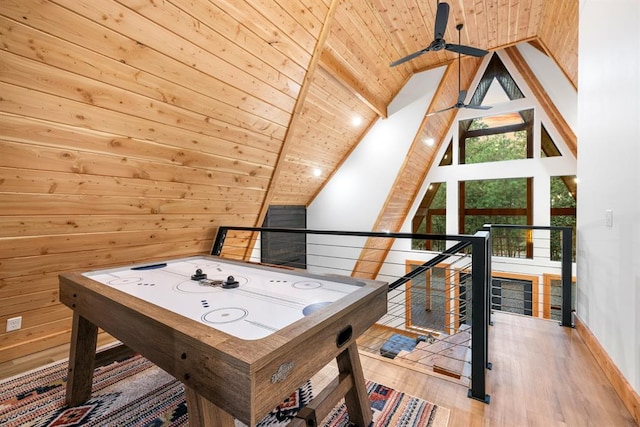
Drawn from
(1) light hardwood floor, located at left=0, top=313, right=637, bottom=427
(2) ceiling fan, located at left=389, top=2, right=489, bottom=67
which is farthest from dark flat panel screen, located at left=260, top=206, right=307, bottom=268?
(2) ceiling fan, located at left=389, top=2, right=489, bottom=67

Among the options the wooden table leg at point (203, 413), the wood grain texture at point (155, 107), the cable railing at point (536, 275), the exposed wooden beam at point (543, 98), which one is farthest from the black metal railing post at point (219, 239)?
the exposed wooden beam at point (543, 98)

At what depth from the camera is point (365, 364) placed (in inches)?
79.5

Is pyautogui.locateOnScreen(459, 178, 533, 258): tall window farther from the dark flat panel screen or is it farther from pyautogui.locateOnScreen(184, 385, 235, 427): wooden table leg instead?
pyautogui.locateOnScreen(184, 385, 235, 427): wooden table leg

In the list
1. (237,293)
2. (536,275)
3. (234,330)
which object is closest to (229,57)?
(237,293)

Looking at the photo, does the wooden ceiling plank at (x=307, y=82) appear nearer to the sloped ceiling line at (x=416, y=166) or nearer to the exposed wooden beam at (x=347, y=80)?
the exposed wooden beam at (x=347, y=80)

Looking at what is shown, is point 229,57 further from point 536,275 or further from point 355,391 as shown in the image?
point 536,275

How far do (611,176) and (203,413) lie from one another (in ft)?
8.27

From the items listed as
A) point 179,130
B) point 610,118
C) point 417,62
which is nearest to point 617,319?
point 610,118

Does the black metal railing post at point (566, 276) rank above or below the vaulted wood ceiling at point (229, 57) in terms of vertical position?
below

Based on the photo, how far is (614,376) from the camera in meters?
1.72

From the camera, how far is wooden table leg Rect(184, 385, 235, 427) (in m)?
0.94

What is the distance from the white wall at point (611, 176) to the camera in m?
1.56

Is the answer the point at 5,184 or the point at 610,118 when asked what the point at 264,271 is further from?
the point at 610,118

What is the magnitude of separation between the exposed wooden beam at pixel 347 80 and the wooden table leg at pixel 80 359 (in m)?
3.22
